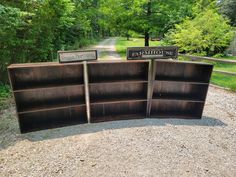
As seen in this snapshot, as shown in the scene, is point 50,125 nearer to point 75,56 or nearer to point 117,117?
point 117,117

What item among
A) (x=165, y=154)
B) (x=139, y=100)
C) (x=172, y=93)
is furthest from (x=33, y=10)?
(x=165, y=154)

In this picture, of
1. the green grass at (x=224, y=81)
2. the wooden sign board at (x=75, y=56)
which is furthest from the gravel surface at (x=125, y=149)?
the green grass at (x=224, y=81)

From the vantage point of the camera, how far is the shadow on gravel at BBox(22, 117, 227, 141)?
417cm

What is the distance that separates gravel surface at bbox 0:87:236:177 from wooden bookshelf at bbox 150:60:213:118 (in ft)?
1.20

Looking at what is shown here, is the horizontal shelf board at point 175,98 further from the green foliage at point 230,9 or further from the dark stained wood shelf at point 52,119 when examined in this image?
the green foliage at point 230,9

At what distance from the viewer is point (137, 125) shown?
182 inches

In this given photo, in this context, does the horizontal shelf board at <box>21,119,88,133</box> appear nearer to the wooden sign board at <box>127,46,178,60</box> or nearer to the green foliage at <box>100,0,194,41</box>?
the wooden sign board at <box>127,46,178,60</box>

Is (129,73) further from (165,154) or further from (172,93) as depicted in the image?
(165,154)

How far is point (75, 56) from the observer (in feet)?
13.3

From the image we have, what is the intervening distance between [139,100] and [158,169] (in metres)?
1.97

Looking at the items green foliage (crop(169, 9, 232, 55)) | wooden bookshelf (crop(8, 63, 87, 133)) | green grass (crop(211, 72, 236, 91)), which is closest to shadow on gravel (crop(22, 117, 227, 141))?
wooden bookshelf (crop(8, 63, 87, 133))

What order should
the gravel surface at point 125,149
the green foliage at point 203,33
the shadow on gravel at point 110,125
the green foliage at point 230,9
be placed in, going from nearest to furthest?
1. the gravel surface at point 125,149
2. the shadow on gravel at point 110,125
3. the green foliage at point 203,33
4. the green foliage at point 230,9

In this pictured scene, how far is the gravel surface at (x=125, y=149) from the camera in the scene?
3.14m

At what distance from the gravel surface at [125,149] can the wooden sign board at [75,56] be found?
1.61 metres
